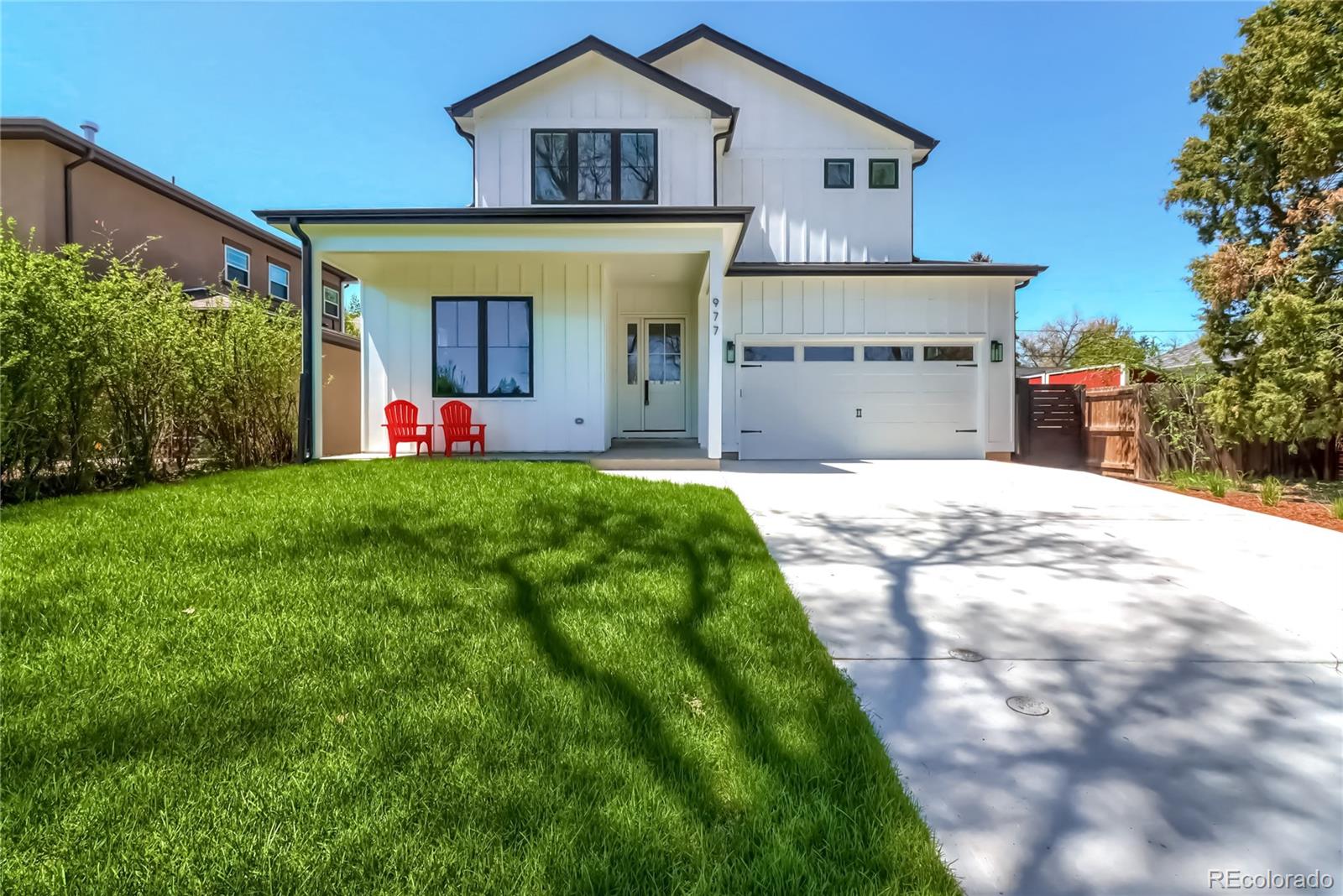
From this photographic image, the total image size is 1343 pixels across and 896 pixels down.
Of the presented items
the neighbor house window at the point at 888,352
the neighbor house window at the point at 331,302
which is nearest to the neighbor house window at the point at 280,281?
the neighbor house window at the point at 331,302

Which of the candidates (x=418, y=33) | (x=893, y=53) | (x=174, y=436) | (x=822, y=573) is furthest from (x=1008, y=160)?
(x=174, y=436)

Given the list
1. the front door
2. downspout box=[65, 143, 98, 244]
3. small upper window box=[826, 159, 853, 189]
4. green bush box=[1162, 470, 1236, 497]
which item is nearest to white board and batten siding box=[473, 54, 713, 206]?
the front door

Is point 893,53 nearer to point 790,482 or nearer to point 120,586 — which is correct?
point 790,482

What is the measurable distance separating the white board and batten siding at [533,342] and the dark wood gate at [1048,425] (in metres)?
7.53

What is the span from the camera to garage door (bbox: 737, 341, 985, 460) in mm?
10180

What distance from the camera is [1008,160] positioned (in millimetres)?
14008

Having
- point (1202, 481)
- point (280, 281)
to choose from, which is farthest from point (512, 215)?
point (280, 281)

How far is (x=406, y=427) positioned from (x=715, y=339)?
4.49m

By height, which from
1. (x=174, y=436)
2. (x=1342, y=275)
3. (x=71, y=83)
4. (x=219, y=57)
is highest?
(x=71, y=83)

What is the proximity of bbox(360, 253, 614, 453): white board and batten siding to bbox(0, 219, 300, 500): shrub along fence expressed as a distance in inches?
72.5

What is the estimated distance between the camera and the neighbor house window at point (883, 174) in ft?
36.8

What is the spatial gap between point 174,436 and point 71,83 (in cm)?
1040

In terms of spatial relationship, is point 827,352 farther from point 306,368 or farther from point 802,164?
point 306,368

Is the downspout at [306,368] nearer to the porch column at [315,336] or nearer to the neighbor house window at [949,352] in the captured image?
the porch column at [315,336]
